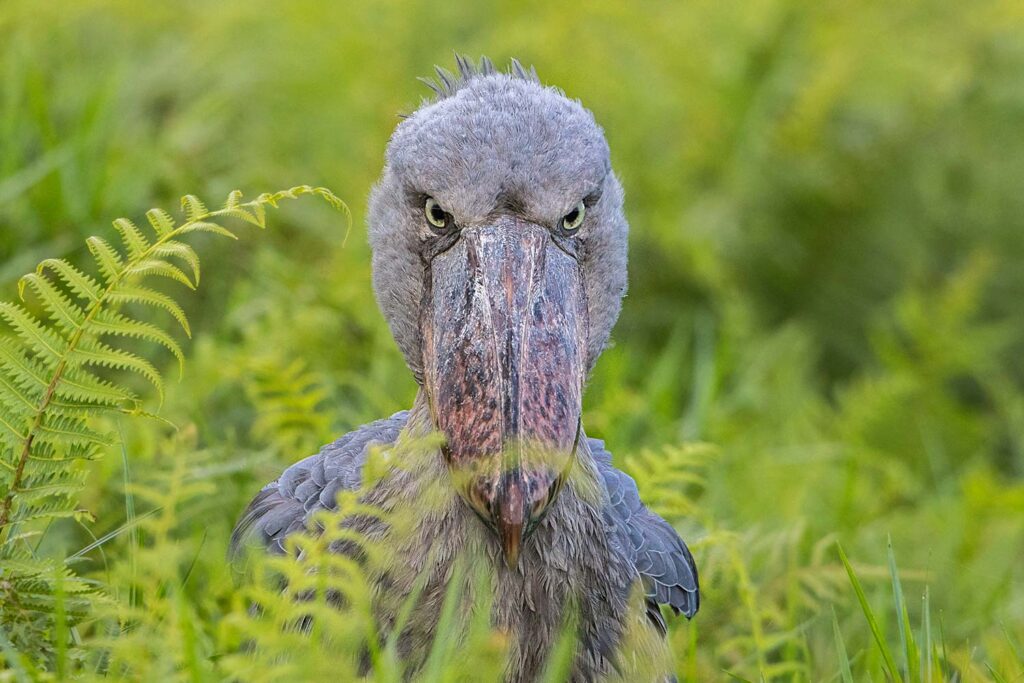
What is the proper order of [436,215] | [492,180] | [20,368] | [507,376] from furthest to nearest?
[436,215] < [492,180] < [20,368] < [507,376]

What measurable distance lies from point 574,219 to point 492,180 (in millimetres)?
258

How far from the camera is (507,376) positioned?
2.62 m

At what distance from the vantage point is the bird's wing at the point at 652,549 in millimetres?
3158

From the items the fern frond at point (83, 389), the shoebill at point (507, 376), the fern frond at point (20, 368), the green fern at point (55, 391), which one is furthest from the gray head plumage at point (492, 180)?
the fern frond at point (20, 368)

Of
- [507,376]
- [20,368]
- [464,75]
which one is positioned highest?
[464,75]

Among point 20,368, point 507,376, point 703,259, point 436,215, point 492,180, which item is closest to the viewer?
point 507,376

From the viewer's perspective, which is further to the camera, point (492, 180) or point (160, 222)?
point (492, 180)

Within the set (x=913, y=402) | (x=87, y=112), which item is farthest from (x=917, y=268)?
(x=87, y=112)

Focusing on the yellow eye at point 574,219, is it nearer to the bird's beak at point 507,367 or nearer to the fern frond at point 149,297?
the bird's beak at point 507,367

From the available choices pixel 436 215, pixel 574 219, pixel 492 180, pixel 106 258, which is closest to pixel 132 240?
pixel 106 258

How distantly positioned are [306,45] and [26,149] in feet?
7.30

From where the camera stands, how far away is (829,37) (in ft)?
22.3

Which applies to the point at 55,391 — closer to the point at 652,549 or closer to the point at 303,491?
the point at 303,491

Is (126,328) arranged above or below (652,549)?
above
